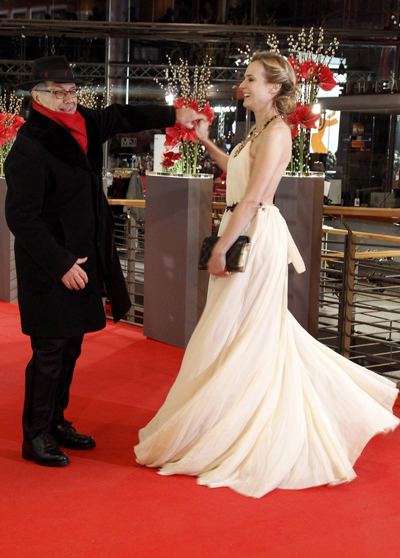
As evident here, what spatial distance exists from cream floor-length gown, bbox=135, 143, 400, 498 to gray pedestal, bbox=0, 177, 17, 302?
13.7ft

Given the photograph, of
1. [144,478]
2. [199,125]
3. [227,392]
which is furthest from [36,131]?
[144,478]

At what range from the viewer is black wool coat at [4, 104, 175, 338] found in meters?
2.62

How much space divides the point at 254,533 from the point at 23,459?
1167mm

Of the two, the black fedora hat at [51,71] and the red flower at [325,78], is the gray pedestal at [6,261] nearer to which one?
the red flower at [325,78]

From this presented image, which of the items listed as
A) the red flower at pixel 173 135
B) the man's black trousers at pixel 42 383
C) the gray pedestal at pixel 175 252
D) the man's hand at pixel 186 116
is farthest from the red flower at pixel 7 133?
the man's black trousers at pixel 42 383

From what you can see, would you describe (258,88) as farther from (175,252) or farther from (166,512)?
(175,252)

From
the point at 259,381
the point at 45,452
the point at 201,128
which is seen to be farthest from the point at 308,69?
the point at 45,452

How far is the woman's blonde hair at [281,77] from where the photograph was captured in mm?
2680

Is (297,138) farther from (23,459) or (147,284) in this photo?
(23,459)

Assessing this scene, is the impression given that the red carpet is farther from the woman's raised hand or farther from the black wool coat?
the woman's raised hand

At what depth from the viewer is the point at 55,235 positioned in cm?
275

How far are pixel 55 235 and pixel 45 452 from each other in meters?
0.95

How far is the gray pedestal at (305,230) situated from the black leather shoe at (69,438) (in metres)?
1.72

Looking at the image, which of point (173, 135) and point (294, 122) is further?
point (173, 135)
